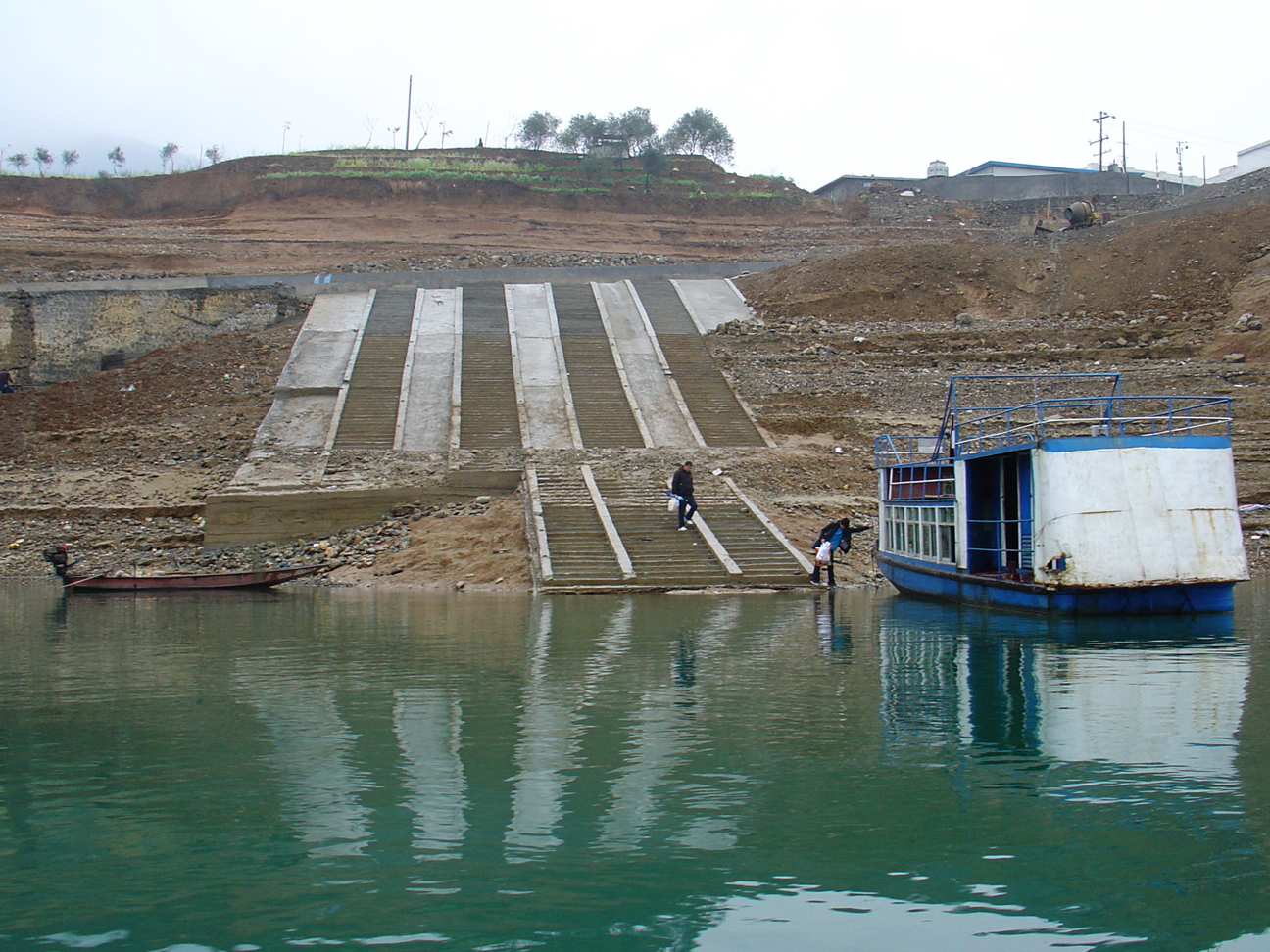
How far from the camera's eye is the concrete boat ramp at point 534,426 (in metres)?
19.5

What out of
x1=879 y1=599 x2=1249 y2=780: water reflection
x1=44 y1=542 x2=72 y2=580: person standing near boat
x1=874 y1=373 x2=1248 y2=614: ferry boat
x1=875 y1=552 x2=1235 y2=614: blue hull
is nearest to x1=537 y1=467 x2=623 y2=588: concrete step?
x1=879 y1=599 x2=1249 y2=780: water reflection

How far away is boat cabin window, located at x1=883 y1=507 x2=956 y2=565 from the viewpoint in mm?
17078

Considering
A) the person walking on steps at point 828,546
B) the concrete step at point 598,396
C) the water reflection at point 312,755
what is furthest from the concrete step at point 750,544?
the water reflection at point 312,755

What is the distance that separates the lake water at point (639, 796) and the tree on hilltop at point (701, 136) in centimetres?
5768

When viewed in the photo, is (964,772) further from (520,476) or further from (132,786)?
(520,476)

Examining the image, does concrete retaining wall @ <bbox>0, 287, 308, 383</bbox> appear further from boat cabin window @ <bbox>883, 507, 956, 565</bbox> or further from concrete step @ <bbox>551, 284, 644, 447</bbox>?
boat cabin window @ <bbox>883, 507, 956, 565</bbox>

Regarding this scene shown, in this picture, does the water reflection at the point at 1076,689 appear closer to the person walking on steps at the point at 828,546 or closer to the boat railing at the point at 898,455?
the person walking on steps at the point at 828,546

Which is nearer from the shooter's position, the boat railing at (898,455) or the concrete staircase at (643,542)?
the concrete staircase at (643,542)

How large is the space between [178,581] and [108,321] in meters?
19.2

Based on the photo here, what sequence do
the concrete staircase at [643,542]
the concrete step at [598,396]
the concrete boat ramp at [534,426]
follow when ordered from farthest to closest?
1. the concrete step at [598,396]
2. the concrete boat ramp at [534,426]
3. the concrete staircase at [643,542]

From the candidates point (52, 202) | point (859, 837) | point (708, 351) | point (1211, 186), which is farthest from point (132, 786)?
point (52, 202)

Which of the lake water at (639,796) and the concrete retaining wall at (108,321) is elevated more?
the concrete retaining wall at (108,321)

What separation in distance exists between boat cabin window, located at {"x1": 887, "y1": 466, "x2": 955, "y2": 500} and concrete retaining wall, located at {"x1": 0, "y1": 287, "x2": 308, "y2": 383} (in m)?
22.9

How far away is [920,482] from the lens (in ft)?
59.5
